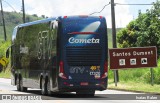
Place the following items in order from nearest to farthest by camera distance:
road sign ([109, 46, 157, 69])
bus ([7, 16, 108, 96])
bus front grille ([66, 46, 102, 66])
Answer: bus ([7, 16, 108, 96])
bus front grille ([66, 46, 102, 66])
road sign ([109, 46, 157, 69])

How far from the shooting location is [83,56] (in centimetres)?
2448

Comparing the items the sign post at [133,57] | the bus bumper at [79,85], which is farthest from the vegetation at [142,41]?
the bus bumper at [79,85]

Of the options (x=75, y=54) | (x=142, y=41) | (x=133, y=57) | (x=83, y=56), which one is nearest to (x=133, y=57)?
(x=133, y=57)

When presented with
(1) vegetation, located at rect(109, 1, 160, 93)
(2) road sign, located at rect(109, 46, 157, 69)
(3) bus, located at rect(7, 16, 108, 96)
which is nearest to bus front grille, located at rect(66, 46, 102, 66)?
(3) bus, located at rect(7, 16, 108, 96)

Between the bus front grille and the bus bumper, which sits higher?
the bus front grille

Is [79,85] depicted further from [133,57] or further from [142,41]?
[142,41]

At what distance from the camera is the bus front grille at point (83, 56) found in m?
24.3

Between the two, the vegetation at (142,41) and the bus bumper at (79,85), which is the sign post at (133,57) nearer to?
the vegetation at (142,41)

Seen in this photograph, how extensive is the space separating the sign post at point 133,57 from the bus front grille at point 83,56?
8.82 m

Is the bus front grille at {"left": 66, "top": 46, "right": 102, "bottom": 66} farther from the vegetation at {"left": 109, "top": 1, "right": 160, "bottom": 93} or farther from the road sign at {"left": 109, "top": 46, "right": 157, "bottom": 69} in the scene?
the road sign at {"left": 109, "top": 46, "right": 157, "bottom": 69}

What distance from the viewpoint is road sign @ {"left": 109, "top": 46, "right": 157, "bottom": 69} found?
3322cm

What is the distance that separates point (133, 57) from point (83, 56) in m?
9.52

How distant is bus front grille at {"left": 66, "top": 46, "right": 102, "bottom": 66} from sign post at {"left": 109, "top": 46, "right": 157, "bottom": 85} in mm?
8820

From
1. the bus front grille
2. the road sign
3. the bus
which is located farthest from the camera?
the road sign
